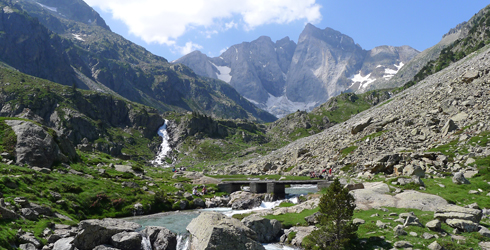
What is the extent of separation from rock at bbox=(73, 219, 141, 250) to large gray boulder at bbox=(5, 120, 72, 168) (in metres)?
28.1

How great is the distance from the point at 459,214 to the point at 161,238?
27.5 m

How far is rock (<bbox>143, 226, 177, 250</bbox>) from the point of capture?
26822 millimetres

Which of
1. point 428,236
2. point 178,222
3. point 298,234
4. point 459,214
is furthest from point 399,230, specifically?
point 178,222

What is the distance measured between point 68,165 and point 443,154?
218 ft

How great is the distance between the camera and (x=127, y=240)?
2494 cm

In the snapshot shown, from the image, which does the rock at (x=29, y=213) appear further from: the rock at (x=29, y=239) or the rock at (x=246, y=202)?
the rock at (x=246, y=202)

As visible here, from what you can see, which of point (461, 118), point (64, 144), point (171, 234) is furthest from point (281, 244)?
point (64, 144)

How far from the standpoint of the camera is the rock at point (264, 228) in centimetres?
2800

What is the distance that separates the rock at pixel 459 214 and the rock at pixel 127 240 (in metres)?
27.4

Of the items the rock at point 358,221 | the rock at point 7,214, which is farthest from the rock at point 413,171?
the rock at point 7,214

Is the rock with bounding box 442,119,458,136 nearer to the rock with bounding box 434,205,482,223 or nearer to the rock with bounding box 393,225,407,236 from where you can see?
the rock with bounding box 434,205,482,223

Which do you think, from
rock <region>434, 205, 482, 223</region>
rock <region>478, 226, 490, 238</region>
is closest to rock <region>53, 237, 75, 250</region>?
rock <region>434, 205, 482, 223</region>

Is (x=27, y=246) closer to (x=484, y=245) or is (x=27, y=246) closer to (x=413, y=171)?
(x=484, y=245)

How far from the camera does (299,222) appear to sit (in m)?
29.8
